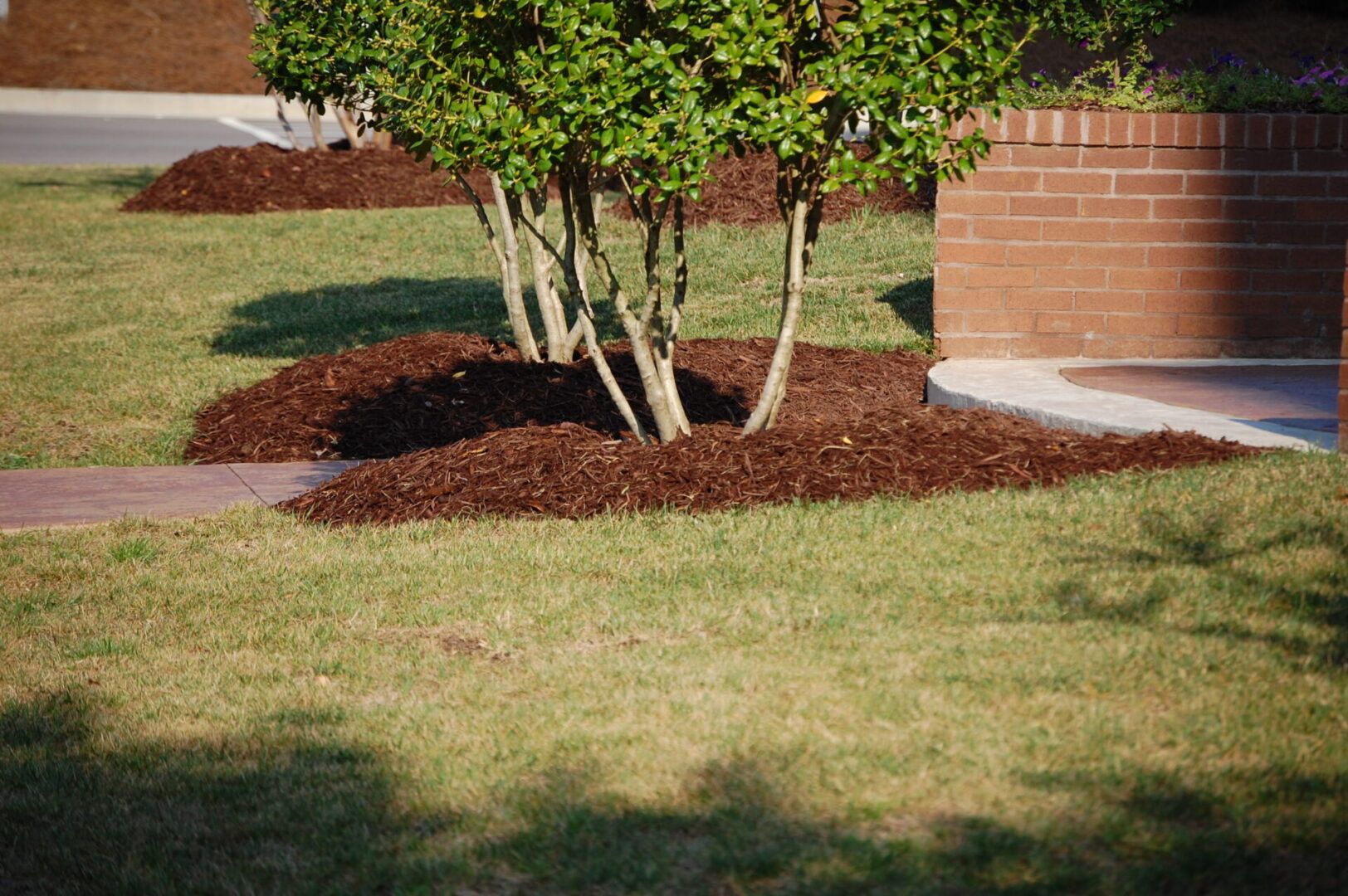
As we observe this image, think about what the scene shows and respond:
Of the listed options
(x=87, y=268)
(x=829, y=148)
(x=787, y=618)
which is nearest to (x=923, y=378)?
(x=829, y=148)

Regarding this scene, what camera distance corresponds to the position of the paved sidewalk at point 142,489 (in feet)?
19.8

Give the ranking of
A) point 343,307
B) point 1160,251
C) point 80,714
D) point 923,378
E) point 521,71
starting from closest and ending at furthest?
point 80,714, point 521,71, point 1160,251, point 923,378, point 343,307

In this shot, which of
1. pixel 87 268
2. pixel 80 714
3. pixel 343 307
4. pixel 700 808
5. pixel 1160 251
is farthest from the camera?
pixel 87 268

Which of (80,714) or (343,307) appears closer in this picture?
(80,714)

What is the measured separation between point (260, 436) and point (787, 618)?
14.5 feet

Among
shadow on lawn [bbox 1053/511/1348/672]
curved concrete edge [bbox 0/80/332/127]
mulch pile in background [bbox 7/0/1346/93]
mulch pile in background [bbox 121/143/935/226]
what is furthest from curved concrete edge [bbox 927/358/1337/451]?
curved concrete edge [bbox 0/80/332/127]

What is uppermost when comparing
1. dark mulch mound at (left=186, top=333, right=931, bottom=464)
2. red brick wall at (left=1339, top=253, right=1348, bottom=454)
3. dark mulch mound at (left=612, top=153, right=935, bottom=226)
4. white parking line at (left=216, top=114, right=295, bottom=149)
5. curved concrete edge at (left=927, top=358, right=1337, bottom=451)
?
white parking line at (left=216, top=114, right=295, bottom=149)

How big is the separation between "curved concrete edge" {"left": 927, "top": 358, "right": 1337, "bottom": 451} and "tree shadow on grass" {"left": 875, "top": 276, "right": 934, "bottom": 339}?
2080mm

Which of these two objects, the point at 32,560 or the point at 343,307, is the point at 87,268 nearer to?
the point at 343,307

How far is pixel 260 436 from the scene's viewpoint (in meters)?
7.67

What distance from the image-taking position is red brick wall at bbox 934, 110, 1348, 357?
7.29 metres

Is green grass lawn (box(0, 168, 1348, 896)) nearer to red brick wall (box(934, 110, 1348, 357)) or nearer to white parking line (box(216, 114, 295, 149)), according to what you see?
red brick wall (box(934, 110, 1348, 357))

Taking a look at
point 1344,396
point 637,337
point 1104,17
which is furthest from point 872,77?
point 1104,17

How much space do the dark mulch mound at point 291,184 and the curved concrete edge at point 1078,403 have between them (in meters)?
10.4
